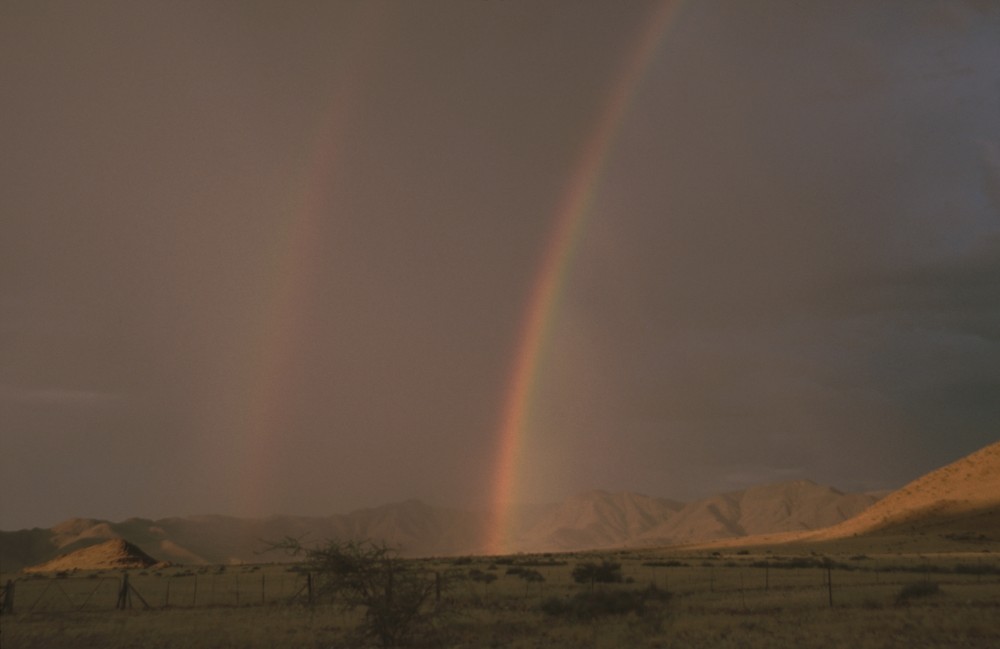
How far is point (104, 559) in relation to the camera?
86.8 meters

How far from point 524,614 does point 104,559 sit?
234 feet

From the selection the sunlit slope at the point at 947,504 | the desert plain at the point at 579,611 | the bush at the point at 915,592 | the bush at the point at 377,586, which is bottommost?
the desert plain at the point at 579,611

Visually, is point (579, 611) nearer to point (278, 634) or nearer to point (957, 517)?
point (278, 634)

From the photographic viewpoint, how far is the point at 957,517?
97812 mm

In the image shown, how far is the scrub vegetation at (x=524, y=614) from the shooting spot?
2417 cm

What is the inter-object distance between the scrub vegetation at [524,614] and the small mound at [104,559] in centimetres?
4222

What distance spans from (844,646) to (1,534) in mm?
175808

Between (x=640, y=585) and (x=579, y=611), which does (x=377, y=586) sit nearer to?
(x=579, y=611)

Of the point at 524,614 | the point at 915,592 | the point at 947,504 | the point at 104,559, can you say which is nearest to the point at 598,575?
the point at 524,614

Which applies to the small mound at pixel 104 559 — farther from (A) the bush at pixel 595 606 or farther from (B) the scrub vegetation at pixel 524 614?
(A) the bush at pixel 595 606

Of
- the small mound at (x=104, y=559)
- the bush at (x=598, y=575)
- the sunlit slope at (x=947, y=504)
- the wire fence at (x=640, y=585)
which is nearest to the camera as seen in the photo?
the wire fence at (x=640, y=585)

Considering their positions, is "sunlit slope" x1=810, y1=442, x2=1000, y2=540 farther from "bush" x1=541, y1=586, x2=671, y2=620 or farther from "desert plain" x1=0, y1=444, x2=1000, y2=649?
"bush" x1=541, y1=586, x2=671, y2=620

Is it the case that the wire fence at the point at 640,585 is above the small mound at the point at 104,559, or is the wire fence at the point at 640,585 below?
below

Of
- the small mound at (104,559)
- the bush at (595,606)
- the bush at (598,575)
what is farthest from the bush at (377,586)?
the small mound at (104,559)
